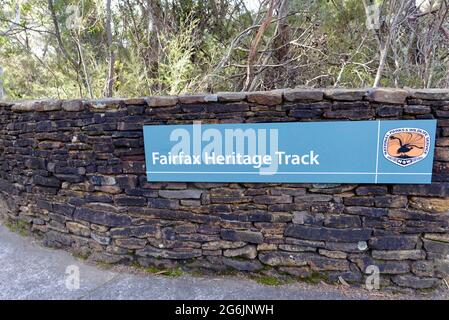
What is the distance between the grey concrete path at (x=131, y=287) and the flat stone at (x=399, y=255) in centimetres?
31

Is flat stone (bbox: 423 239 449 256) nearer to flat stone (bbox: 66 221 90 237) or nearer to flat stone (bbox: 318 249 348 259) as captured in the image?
flat stone (bbox: 318 249 348 259)

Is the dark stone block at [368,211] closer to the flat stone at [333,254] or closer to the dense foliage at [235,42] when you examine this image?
the flat stone at [333,254]

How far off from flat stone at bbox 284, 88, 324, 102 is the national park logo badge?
0.58m

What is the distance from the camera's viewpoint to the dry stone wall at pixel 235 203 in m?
2.27

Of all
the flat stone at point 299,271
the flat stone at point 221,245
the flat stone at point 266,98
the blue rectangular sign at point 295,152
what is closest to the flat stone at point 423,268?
the blue rectangular sign at point 295,152

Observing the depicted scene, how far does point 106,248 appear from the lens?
114 inches

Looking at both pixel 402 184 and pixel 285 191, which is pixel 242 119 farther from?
pixel 402 184

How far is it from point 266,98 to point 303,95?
0.29 metres

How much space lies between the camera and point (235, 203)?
2559 mm

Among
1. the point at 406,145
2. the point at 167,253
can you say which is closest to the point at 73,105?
the point at 167,253

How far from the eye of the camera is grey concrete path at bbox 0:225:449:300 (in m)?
2.40

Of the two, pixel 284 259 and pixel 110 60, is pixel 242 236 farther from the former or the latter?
Result: pixel 110 60

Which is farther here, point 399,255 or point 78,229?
point 78,229

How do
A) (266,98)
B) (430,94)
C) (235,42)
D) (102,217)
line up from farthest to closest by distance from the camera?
(235,42) → (102,217) → (266,98) → (430,94)
